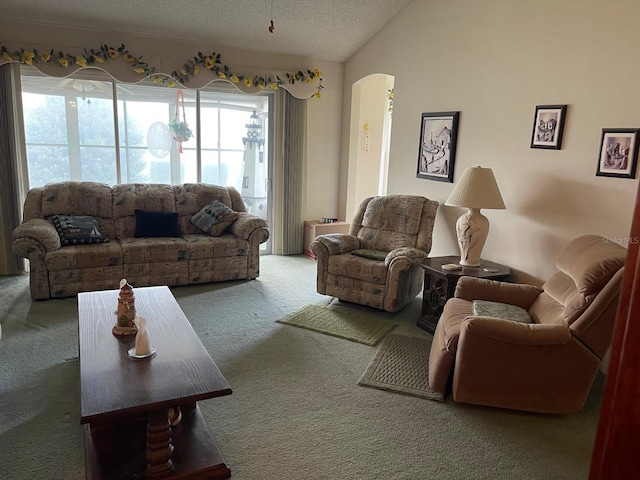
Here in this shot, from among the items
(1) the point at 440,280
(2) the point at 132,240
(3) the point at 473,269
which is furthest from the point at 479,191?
(2) the point at 132,240

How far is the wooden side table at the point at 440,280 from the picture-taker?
3.47 metres

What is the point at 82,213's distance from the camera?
15.0 feet

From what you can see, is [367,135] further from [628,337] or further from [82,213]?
[628,337]

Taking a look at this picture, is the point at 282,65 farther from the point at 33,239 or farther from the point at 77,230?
the point at 33,239

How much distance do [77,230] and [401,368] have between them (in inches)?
122

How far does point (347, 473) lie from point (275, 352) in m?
1.25

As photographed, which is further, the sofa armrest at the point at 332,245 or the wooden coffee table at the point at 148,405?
the sofa armrest at the point at 332,245

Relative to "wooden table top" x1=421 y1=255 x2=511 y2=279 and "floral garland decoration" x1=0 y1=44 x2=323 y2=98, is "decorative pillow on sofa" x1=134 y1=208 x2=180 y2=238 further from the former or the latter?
"wooden table top" x1=421 y1=255 x2=511 y2=279

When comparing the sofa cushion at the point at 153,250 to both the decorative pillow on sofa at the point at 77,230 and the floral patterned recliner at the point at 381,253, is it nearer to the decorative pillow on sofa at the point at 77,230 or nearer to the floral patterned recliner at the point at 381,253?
the decorative pillow on sofa at the point at 77,230

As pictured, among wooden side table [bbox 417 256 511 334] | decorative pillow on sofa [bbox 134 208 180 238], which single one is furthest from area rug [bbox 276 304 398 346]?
decorative pillow on sofa [bbox 134 208 180 238]

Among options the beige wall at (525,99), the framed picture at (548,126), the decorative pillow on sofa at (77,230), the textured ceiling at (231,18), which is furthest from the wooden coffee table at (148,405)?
the textured ceiling at (231,18)

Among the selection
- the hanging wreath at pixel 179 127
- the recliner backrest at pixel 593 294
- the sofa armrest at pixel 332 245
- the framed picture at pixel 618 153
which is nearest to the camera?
the recliner backrest at pixel 593 294

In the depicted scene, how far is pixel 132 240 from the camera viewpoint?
4484 mm

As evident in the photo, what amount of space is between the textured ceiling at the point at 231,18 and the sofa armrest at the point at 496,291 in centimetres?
304
